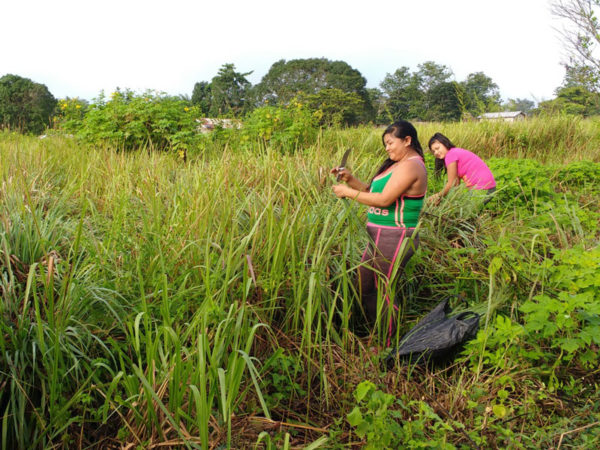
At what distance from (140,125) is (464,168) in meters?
4.88

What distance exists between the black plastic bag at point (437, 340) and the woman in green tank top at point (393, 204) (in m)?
0.26

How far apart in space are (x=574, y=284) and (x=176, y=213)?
240cm

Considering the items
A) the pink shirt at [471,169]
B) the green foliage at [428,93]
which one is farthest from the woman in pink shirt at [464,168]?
the green foliage at [428,93]

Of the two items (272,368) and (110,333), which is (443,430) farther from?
(110,333)

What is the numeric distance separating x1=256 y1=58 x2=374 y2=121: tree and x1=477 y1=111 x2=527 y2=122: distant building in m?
38.5

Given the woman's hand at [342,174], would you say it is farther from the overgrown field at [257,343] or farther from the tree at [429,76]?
the tree at [429,76]

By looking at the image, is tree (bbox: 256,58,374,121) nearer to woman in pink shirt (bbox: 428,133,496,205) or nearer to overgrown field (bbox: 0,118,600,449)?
woman in pink shirt (bbox: 428,133,496,205)

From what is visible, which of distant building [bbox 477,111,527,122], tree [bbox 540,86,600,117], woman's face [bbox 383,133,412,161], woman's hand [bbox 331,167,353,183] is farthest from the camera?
tree [bbox 540,86,600,117]

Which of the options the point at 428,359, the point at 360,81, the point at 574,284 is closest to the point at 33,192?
the point at 428,359

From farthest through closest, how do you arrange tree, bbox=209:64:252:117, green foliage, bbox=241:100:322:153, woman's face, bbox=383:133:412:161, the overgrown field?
tree, bbox=209:64:252:117, green foliage, bbox=241:100:322:153, woman's face, bbox=383:133:412:161, the overgrown field

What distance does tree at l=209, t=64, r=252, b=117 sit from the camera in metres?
7.31

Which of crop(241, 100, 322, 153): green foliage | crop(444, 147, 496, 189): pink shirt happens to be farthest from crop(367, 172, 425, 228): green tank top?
crop(241, 100, 322, 153): green foliage

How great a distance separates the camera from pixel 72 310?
200cm

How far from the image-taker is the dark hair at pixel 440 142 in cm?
511
